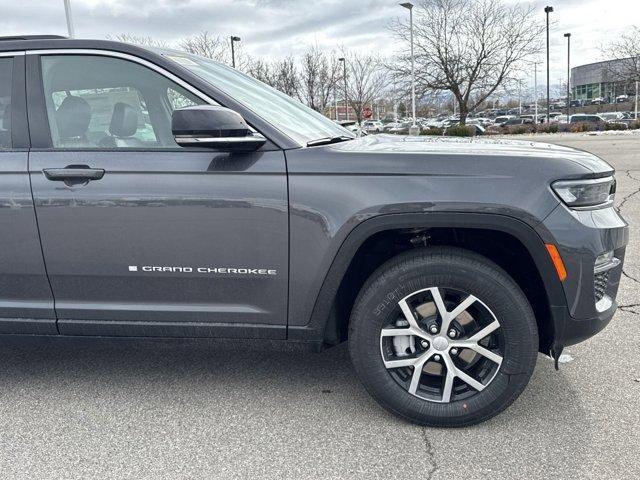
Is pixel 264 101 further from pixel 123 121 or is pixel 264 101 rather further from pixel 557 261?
pixel 557 261

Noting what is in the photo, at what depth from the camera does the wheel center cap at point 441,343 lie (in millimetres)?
2637

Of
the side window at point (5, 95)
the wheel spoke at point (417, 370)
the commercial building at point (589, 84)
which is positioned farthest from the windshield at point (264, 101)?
the commercial building at point (589, 84)

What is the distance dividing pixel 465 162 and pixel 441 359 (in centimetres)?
92

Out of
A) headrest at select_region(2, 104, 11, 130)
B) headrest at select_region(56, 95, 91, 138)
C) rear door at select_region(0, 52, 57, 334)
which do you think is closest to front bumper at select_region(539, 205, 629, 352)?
headrest at select_region(56, 95, 91, 138)

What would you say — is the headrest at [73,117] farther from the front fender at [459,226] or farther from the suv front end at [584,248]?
the suv front end at [584,248]

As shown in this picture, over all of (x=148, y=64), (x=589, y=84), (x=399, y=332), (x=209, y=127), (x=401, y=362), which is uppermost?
(x=589, y=84)

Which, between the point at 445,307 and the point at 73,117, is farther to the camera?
the point at 73,117

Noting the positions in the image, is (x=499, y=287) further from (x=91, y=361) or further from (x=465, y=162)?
(x=91, y=361)

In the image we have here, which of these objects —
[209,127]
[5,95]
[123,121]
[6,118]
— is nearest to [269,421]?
[209,127]

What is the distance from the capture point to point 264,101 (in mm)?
3105

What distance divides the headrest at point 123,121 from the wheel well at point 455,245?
128 cm

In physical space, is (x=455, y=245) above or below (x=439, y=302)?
above

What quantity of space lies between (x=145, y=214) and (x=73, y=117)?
0.70 metres

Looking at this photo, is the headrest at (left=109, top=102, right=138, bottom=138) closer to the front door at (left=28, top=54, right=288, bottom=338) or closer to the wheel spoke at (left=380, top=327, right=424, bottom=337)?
the front door at (left=28, top=54, right=288, bottom=338)
